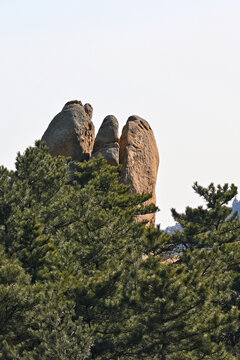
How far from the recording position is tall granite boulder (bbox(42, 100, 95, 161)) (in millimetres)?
41469

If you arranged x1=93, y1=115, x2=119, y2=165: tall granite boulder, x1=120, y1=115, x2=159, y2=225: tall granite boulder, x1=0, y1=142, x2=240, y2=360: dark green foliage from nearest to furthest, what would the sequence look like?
1. x1=0, y1=142, x2=240, y2=360: dark green foliage
2. x1=120, y1=115, x2=159, y2=225: tall granite boulder
3. x1=93, y1=115, x2=119, y2=165: tall granite boulder

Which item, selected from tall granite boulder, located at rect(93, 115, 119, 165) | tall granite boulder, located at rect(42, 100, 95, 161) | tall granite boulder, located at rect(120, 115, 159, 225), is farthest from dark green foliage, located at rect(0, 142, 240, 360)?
tall granite boulder, located at rect(93, 115, 119, 165)

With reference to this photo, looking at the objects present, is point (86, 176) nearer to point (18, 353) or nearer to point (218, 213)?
point (218, 213)

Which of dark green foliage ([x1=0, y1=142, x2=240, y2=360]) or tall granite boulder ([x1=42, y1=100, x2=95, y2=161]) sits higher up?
tall granite boulder ([x1=42, y1=100, x2=95, y2=161])

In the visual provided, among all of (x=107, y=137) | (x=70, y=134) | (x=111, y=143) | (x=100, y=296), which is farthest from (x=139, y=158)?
(x=100, y=296)

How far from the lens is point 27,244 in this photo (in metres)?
21.2

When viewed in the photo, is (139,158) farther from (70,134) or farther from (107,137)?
(70,134)

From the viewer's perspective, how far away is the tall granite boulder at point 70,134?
4147cm

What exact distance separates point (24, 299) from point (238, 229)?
14306mm

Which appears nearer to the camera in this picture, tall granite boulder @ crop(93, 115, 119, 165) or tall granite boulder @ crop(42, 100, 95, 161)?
tall granite boulder @ crop(42, 100, 95, 161)

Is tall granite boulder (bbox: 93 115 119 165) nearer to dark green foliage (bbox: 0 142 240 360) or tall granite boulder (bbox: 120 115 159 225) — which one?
tall granite boulder (bbox: 120 115 159 225)

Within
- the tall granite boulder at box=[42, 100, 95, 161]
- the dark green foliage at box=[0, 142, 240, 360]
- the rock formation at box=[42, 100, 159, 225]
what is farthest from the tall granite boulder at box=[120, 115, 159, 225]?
the dark green foliage at box=[0, 142, 240, 360]

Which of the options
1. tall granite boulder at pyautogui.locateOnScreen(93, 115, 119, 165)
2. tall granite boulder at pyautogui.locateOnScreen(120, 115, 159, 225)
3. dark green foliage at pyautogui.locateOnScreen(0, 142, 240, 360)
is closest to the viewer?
dark green foliage at pyautogui.locateOnScreen(0, 142, 240, 360)

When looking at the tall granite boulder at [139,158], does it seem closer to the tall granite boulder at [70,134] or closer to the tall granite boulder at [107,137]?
the tall granite boulder at [107,137]
